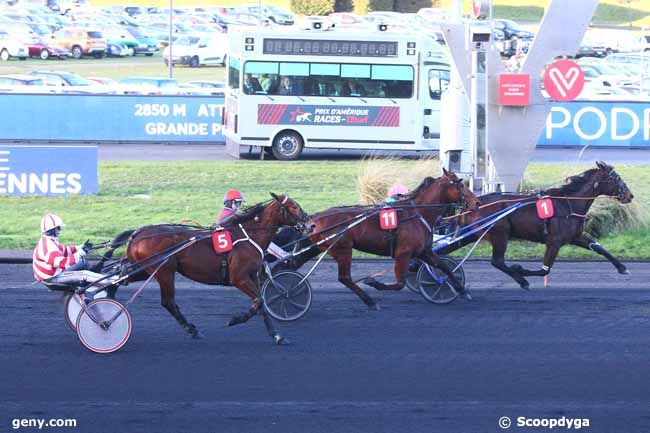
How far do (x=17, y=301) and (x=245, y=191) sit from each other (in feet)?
29.8

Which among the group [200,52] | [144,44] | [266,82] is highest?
[144,44]

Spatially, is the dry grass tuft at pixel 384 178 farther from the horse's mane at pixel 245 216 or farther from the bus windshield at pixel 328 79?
the bus windshield at pixel 328 79

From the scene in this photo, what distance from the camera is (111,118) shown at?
29.8 m

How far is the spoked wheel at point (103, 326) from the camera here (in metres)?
10.0

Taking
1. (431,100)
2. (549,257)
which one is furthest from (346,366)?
(431,100)

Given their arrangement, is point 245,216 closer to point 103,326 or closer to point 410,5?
point 103,326

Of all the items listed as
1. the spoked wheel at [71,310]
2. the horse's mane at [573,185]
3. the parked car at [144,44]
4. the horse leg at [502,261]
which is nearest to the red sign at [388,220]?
the horse leg at [502,261]

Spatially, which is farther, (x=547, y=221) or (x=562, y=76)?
(x=562, y=76)

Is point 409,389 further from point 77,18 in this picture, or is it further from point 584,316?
point 77,18

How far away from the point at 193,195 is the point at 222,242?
34.0 ft

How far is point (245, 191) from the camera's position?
2120cm

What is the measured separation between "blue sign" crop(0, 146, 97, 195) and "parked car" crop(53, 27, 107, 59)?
1269 inches

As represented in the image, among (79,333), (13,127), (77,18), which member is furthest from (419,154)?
(77,18)

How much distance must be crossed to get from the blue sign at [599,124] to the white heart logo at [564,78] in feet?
23.7
